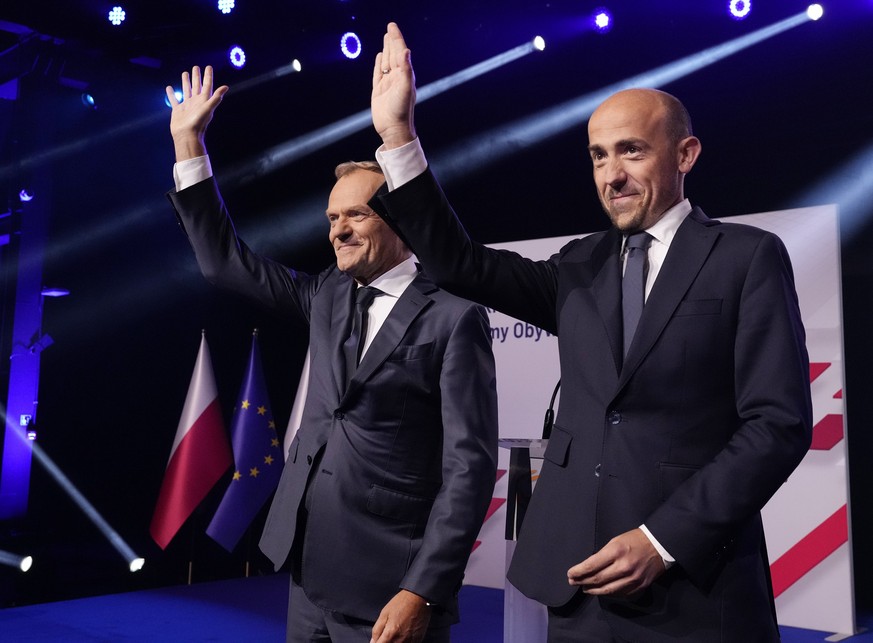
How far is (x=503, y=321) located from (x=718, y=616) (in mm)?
4983

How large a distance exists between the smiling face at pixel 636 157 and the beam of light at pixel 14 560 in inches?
210

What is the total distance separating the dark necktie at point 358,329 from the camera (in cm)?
229

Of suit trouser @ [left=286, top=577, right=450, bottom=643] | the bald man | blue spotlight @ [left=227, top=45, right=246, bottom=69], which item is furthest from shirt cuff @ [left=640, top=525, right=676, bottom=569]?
blue spotlight @ [left=227, top=45, right=246, bottom=69]

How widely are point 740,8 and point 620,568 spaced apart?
4.72 meters

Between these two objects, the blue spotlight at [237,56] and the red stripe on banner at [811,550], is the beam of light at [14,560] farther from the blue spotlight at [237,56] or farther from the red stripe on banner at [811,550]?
the red stripe on banner at [811,550]

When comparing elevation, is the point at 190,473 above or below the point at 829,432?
below

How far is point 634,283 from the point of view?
1.58m

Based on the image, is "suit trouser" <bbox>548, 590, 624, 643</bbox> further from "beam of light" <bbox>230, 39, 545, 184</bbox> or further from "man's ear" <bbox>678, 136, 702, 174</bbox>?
"beam of light" <bbox>230, 39, 545, 184</bbox>

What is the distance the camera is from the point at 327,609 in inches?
83.8

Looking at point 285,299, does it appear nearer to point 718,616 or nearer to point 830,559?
point 718,616

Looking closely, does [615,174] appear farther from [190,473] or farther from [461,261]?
[190,473]

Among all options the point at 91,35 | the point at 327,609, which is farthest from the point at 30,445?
the point at 327,609

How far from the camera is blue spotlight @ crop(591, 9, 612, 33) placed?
5.52 metres

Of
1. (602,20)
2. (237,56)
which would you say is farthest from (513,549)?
(237,56)
